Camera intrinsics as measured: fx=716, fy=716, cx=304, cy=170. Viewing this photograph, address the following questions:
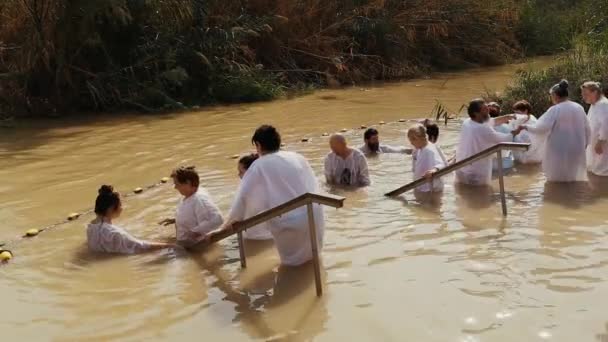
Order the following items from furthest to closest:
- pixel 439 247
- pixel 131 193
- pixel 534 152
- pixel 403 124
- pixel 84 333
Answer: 1. pixel 403 124
2. pixel 534 152
3. pixel 131 193
4. pixel 439 247
5. pixel 84 333

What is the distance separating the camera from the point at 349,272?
562 centimetres

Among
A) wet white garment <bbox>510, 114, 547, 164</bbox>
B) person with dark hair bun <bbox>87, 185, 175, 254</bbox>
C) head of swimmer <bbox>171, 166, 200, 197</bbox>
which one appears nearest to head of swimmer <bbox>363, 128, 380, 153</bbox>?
wet white garment <bbox>510, 114, 547, 164</bbox>

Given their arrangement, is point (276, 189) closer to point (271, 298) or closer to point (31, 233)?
point (271, 298)

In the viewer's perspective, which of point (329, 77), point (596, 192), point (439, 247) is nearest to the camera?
point (439, 247)

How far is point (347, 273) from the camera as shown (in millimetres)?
5598

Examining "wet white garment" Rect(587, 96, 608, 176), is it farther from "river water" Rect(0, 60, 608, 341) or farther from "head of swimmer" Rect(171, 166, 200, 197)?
"head of swimmer" Rect(171, 166, 200, 197)

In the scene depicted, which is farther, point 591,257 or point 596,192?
point 596,192

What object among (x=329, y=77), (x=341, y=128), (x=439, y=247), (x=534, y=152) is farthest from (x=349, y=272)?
(x=329, y=77)

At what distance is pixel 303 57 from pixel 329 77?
111cm

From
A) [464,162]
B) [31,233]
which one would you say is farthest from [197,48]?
[464,162]

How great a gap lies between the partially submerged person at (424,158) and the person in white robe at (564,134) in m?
1.25

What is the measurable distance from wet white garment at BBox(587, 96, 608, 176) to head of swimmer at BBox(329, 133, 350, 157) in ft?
9.47

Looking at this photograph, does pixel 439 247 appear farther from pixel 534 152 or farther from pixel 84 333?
pixel 534 152

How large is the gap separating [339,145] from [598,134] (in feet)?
9.96
